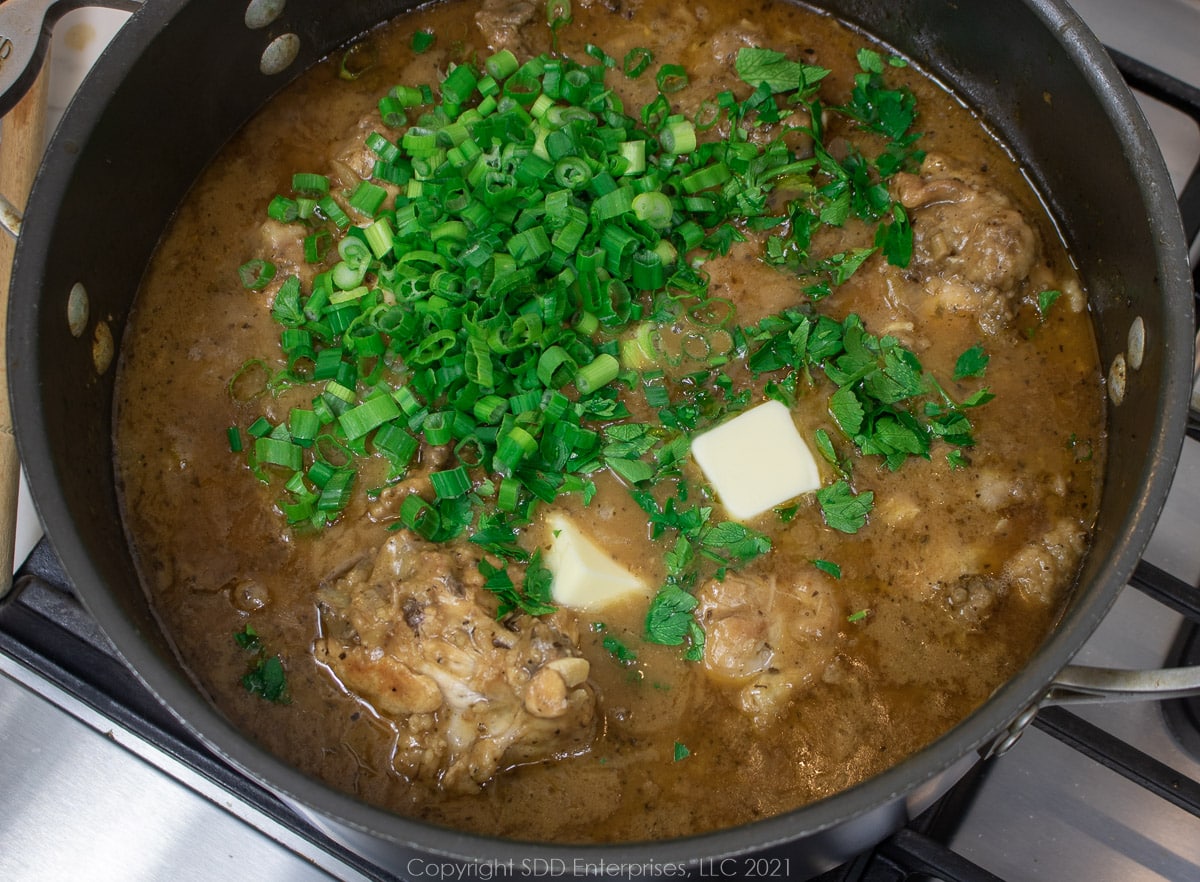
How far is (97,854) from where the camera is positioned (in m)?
2.67

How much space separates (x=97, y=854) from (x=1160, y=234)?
3.06m

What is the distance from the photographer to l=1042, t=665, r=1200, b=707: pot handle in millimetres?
2076

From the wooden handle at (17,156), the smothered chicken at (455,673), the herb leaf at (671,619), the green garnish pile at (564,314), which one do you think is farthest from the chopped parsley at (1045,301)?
the wooden handle at (17,156)

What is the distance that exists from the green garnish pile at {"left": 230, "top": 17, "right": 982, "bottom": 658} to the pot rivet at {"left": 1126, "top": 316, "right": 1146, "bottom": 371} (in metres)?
0.47

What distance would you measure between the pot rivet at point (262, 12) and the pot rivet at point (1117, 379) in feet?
8.86

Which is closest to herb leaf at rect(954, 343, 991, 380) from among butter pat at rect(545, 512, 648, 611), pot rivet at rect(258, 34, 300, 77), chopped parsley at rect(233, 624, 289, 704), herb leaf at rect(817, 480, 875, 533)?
herb leaf at rect(817, 480, 875, 533)

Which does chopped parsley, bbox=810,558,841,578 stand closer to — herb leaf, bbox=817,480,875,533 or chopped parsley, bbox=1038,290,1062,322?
herb leaf, bbox=817,480,875,533

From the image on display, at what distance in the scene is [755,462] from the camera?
283cm

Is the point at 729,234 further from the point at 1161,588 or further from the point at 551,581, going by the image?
the point at 1161,588

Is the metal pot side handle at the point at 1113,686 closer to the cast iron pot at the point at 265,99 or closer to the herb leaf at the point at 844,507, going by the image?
the cast iron pot at the point at 265,99

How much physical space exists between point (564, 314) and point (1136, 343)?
1.53m

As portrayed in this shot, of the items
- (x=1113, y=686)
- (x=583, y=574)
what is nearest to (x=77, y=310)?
(x=583, y=574)

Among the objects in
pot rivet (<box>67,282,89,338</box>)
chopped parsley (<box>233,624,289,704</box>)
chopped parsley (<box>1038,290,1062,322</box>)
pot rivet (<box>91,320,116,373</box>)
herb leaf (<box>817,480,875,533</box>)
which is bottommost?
chopped parsley (<box>233,624,289,704</box>)

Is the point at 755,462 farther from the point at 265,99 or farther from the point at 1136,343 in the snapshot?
the point at 265,99
